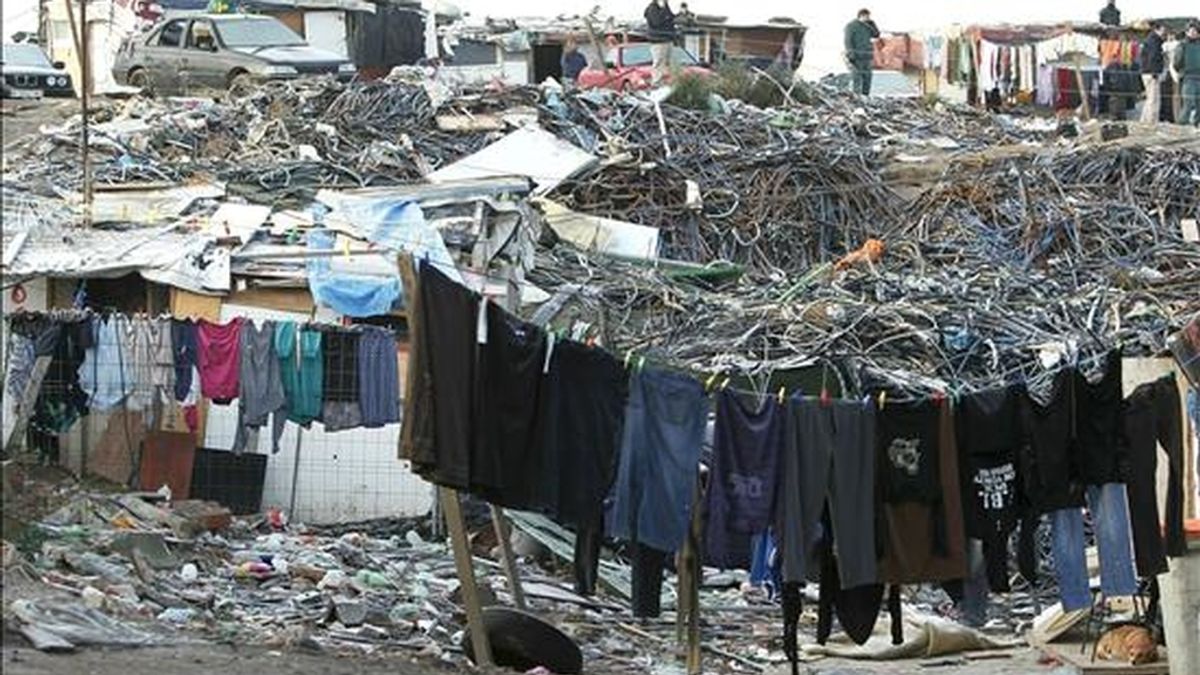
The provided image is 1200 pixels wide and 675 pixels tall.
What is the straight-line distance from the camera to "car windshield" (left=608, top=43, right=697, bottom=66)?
41.5 meters

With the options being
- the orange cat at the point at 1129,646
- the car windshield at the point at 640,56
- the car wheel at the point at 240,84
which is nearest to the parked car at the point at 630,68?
the car windshield at the point at 640,56

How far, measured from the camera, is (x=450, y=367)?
45.4 feet

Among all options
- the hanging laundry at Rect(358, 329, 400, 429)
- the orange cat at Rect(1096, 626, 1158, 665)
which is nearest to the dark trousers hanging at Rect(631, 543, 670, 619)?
the orange cat at Rect(1096, 626, 1158, 665)

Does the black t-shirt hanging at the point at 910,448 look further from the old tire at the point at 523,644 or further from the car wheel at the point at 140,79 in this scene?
the car wheel at the point at 140,79

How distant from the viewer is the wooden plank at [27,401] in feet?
66.0

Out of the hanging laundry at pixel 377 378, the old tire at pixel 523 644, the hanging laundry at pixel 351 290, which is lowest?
the old tire at pixel 523 644

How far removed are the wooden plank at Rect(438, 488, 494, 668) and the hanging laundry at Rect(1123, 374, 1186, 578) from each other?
378 centimetres

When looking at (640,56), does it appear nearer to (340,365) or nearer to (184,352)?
(184,352)

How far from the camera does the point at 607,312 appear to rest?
Result: 26.5 m

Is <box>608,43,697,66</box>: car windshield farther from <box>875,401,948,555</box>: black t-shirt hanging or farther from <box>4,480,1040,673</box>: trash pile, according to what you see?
<box>875,401,948,555</box>: black t-shirt hanging

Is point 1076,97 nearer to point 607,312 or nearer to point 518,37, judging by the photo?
point 518,37

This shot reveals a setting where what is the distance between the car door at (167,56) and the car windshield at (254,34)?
1.94 feet

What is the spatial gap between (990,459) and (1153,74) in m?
24.9

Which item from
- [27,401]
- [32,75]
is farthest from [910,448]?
[32,75]
